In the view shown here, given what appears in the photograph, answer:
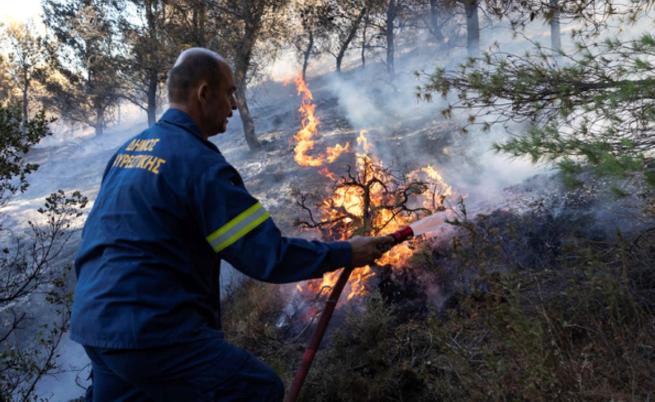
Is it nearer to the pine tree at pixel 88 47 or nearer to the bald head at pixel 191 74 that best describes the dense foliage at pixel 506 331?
the bald head at pixel 191 74

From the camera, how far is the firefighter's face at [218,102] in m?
2.46

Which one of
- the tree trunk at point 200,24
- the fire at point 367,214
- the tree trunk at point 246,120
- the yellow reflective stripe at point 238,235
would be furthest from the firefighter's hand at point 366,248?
the tree trunk at point 246,120

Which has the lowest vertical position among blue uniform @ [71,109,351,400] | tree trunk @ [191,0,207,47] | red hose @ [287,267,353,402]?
red hose @ [287,267,353,402]

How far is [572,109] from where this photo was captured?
3854 mm

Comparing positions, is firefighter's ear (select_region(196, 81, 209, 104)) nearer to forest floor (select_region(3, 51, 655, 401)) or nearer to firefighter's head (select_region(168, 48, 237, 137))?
firefighter's head (select_region(168, 48, 237, 137))

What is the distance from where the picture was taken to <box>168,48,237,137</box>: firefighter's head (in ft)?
8.00

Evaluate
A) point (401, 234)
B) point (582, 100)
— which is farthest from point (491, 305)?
point (582, 100)

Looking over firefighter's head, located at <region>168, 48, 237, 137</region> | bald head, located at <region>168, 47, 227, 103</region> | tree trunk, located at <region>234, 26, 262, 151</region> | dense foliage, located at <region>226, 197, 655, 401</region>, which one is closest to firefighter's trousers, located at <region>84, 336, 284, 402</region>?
firefighter's head, located at <region>168, 48, 237, 137</region>

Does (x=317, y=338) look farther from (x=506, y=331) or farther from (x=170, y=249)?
(x=506, y=331)

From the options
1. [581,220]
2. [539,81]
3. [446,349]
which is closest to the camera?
[446,349]

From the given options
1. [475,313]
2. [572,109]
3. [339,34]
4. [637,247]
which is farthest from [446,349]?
[339,34]

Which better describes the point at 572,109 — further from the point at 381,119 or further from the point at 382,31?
the point at 382,31

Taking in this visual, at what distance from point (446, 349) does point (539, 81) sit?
230 centimetres

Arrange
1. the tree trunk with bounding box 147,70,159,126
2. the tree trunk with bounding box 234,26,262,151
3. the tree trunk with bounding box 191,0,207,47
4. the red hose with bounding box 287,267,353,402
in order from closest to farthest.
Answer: the red hose with bounding box 287,267,353,402 → the tree trunk with bounding box 191,0,207,47 → the tree trunk with bounding box 234,26,262,151 → the tree trunk with bounding box 147,70,159,126
